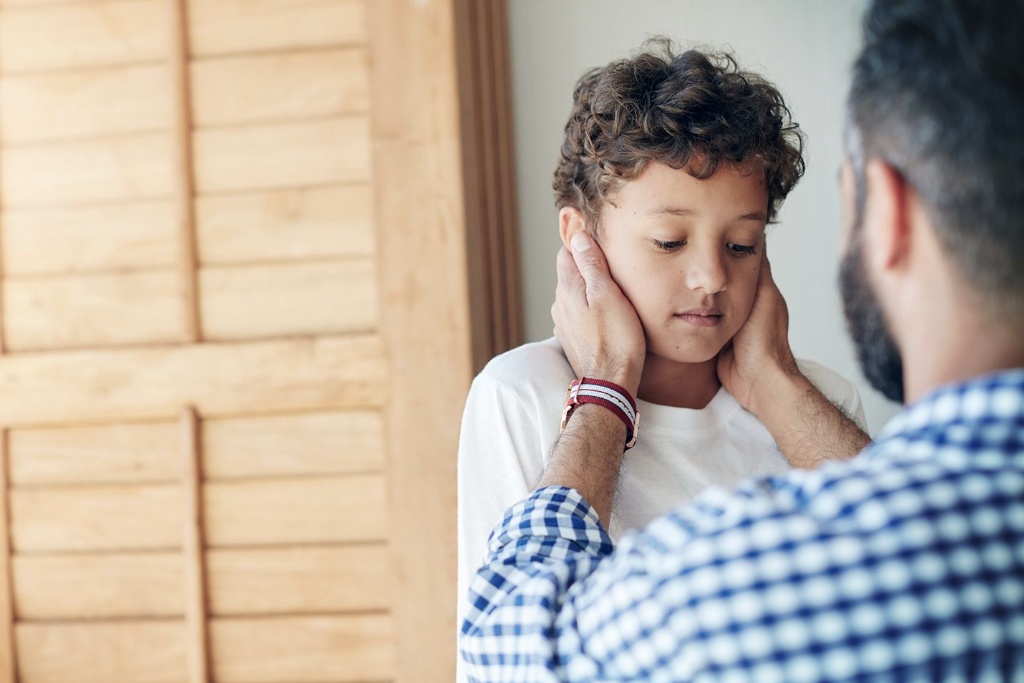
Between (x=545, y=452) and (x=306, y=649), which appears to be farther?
(x=306, y=649)

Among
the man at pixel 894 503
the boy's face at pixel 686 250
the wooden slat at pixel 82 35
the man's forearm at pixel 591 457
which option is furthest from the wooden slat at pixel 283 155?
the man at pixel 894 503

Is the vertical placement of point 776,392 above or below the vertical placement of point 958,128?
below

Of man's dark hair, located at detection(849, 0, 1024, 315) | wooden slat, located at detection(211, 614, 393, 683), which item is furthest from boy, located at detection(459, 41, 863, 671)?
wooden slat, located at detection(211, 614, 393, 683)

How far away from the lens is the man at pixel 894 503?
1.97 ft

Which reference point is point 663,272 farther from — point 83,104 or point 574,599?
point 83,104

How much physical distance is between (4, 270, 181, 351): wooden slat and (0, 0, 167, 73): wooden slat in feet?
1.56

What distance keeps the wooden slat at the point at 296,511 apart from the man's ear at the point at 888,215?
149 cm

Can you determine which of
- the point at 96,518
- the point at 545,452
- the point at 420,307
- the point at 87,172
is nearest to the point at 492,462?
the point at 545,452

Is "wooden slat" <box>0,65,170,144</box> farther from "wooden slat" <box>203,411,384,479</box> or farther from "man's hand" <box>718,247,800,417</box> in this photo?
"man's hand" <box>718,247,800,417</box>

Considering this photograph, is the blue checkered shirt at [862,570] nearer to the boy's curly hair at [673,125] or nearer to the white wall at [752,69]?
the boy's curly hair at [673,125]

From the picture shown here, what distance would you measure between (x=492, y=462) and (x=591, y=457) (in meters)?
0.26

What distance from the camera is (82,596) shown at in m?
2.15

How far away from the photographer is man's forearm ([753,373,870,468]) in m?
1.25

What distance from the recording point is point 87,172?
216 cm
